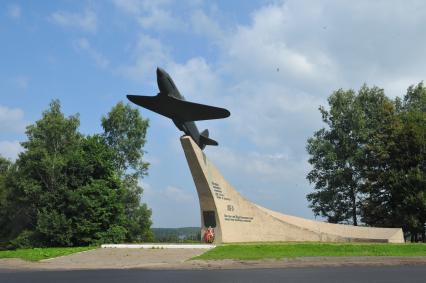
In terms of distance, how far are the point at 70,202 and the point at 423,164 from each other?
2662 centimetres

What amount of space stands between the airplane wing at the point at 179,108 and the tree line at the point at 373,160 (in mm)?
18438

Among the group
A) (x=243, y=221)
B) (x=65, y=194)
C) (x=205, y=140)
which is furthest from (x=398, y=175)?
(x=65, y=194)

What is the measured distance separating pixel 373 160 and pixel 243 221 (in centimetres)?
1820

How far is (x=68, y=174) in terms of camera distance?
105ft

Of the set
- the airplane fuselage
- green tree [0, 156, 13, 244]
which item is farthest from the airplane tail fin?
green tree [0, 156, 13, 244]

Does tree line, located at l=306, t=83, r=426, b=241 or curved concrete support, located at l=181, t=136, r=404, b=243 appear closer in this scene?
curved concrete support, located at l=181, t=136, r=404, b=243

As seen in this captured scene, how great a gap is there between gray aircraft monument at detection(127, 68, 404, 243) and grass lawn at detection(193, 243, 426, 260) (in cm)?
396

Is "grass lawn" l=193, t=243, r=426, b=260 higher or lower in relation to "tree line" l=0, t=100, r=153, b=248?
lower

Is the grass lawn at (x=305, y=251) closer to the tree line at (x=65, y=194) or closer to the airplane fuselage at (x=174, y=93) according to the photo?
the airplane fuselage at (x=174, y=93)

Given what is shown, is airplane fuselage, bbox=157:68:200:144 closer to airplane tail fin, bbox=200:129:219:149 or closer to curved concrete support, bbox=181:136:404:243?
airplane tail fin, bbox=200:129:219:149

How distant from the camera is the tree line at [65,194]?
97.7 feet

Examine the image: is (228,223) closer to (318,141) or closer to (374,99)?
(318,141)

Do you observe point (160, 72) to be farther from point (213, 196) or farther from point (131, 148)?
point (131, 148)

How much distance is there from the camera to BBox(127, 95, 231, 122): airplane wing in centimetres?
2527
